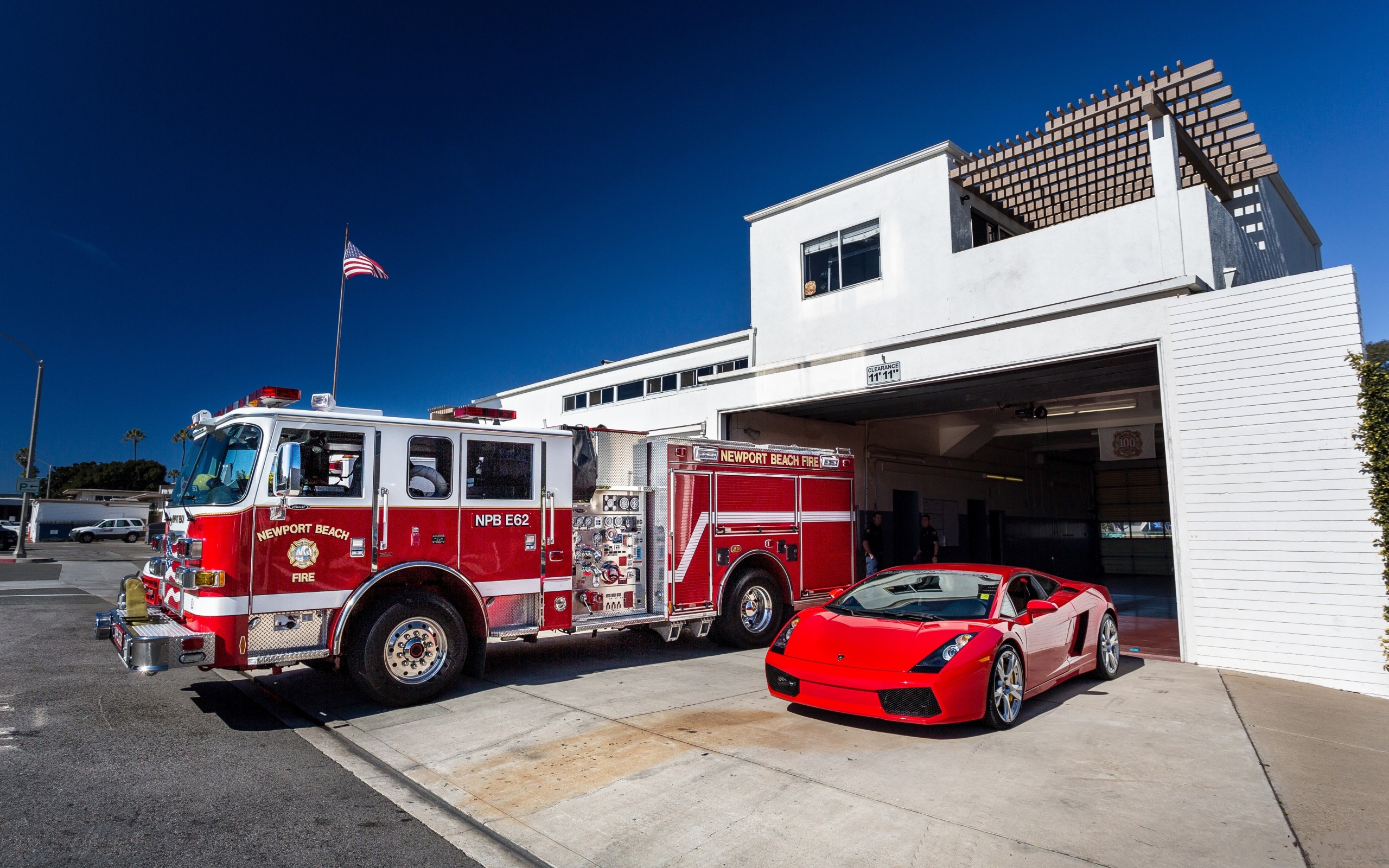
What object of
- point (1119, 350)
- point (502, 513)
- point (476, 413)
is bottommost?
point (502, 513)

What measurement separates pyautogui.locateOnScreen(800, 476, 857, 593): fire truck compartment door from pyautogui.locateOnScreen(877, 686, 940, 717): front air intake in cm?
502

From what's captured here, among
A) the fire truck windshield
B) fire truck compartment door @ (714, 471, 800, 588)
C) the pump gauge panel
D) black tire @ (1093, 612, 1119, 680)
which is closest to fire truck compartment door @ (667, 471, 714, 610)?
fire truck compartment door @ (714, 471, 800, 588)

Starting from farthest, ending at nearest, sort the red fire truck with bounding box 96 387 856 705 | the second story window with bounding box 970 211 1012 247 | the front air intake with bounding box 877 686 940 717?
the second story window with bounding box 970 211 1012 247 → the red fire truck with bounding box 96 387 856 705 → the front air intake with bounding box 877 686 940 717

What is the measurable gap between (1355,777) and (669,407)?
15.5 metres

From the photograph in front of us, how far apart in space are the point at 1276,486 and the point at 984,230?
6.74m

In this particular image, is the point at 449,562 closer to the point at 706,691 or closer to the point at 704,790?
the point at 706,691

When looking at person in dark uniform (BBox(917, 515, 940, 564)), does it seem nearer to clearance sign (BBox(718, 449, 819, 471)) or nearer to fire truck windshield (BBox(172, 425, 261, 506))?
clearance sign (BBox(718, 449, 819, 471))

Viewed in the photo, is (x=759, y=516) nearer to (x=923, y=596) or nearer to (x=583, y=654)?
(x=583, y=654)

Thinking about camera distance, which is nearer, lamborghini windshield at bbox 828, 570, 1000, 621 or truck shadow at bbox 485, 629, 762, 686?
lamborghini windshield at bbox 828, 570, 1000, 621

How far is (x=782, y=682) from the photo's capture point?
21.1 feet

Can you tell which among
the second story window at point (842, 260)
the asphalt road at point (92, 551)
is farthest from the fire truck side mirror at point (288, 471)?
the asphalt road at point (92, 551)

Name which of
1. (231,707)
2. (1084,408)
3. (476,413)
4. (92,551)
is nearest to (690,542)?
(476,413)

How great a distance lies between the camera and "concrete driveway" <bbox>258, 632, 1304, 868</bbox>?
397 cm

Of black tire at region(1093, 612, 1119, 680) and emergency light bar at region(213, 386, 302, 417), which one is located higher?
emergency light bar at region(213, 386, 302, 417)
